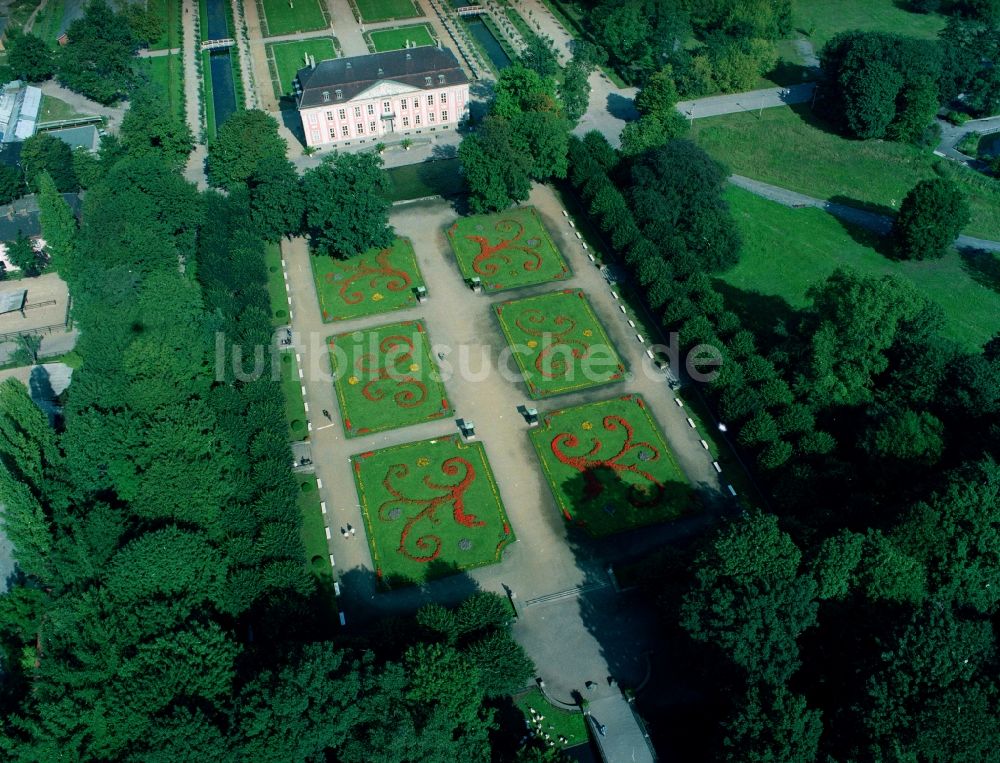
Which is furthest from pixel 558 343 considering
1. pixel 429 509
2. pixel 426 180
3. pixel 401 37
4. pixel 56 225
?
pixel 401 37

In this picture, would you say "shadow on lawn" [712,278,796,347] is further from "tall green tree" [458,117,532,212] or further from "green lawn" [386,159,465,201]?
"green lawn" [386,159,465,201]

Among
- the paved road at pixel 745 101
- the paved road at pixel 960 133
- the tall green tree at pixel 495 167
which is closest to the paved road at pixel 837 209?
the paved road at pixel 745 101

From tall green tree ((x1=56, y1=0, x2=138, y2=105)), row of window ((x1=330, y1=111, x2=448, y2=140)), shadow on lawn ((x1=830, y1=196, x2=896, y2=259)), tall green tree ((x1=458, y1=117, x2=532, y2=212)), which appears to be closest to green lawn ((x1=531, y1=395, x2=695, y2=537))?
tall green tree ((x1=458, y1=117, x2=532, y2=212))

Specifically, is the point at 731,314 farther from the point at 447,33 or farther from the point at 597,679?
the point at 447,33

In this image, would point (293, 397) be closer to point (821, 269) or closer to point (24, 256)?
point (24, 256)

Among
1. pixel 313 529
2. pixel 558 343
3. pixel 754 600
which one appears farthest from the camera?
pixel 558 343

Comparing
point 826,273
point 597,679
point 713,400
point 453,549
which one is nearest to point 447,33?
point 826,273
